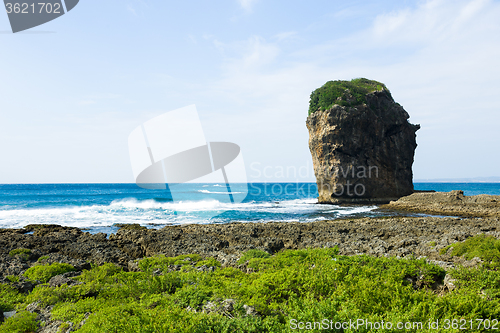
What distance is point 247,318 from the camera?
3.89 metres

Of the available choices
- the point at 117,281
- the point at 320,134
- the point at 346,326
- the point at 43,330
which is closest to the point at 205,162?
the point at 117,281

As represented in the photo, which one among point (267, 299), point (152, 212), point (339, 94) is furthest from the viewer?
point (339, 94)

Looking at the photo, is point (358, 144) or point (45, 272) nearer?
point (45, 272)

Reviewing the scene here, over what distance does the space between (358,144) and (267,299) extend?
42223mm

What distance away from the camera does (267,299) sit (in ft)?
16.1

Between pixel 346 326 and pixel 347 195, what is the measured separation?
42442 mm

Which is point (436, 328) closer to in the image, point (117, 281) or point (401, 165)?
point (117, 281)

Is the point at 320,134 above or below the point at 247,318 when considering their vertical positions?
above

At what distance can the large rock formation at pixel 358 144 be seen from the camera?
141ft

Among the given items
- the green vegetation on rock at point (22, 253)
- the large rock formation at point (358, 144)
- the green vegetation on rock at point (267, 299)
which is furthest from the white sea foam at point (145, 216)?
the green vegetation on rock at point (267, 299)

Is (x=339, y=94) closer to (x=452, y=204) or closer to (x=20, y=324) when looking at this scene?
(x=452, y=204)

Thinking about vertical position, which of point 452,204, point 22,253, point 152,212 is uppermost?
point 22,253

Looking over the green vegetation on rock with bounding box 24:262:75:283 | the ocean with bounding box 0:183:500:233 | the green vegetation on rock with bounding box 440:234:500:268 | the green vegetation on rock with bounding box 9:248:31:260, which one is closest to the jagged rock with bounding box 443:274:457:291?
the green vegetation on rock with bounding box 440:234:500:268

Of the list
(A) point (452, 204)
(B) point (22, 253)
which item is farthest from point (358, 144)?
(B) point (22, 253)
